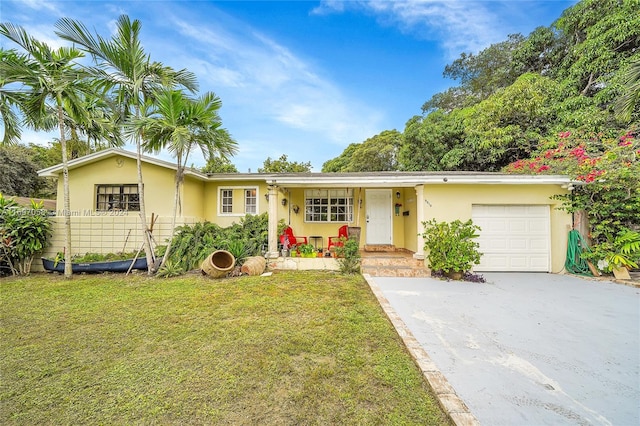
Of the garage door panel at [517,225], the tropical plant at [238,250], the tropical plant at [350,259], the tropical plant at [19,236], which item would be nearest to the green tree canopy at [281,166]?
the tropical plant at [238,250]

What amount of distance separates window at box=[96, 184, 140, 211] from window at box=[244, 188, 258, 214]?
3611 mm

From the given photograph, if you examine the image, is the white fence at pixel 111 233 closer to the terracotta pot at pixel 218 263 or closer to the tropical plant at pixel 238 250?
the tropical plant at pixel 238 250

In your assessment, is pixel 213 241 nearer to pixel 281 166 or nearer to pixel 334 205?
pixel 334 205

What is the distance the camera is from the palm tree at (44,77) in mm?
5828

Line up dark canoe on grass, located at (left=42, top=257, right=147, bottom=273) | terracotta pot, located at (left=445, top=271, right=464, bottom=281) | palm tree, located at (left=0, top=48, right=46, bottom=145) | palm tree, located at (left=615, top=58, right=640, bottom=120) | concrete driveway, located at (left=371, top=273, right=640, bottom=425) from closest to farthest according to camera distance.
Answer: concrete driveway, located at (left=371, top=273, right=640, bottom=425)
palm tree, located at (left=615, top=58, right=640, bottom=120)
palm tree, located at (left=0, top=48, right=46, bottom=145)
terracotta pot, located at (left=445, top=271, right=464, bottom=281)
dark canoe on grass, located at (left=42, top=257, right=147, bottom=273)

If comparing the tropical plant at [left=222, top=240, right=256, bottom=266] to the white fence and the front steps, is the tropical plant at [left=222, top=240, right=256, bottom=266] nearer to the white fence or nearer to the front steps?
the white fence

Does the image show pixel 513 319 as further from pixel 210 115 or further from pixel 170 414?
pixel 210 115

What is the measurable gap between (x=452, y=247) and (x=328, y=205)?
Answer: 14.9 feet

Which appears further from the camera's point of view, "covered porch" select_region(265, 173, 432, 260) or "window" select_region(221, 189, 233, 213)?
"window" select_region(221, 189, 233, 213)

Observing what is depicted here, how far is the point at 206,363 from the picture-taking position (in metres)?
2.64

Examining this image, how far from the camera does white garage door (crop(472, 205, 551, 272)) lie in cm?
712

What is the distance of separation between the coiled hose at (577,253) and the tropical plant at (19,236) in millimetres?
14631

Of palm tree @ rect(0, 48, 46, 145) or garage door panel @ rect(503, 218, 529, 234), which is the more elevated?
palm tree @ rect(0, 48, 46, 145)

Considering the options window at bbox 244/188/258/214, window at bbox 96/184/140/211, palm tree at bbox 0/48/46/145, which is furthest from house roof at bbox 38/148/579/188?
palm tree at bbox 0/48/46/145
